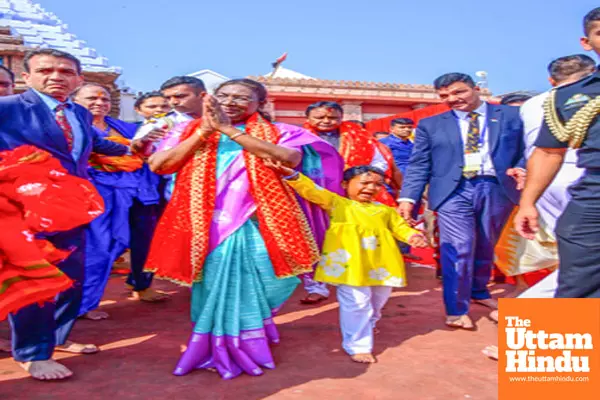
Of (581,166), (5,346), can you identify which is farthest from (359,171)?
(5,346)

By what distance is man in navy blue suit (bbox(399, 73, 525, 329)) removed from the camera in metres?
4.13

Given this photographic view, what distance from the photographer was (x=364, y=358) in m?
3.39

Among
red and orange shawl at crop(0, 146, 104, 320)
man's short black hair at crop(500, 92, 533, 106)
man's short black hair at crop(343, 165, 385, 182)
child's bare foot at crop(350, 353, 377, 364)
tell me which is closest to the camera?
red and orange shawl at crop(0, 146, 104, 320)

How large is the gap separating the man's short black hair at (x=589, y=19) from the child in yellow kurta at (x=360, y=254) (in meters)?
1.52

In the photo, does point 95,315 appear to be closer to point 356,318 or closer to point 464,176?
point 356,318

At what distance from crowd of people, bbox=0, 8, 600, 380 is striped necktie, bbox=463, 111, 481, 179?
1cm

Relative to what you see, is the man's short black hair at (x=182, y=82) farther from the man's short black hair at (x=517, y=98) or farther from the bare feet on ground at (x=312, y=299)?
the man's short black hair at (x=517, y=98)

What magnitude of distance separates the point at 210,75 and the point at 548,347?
18230mm

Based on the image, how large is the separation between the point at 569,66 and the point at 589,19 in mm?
2155

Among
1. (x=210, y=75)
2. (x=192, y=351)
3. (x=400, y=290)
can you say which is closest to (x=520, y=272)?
(x=400, y=290)

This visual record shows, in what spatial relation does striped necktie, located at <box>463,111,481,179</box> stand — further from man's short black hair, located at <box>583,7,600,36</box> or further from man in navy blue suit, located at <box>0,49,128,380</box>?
man in navy blue suit, located at <box>0,49,128,380</box>

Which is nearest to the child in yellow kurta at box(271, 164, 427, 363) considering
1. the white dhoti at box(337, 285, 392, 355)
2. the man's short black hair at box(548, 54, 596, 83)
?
the white dhoti at box(337, 285, 392, 355)

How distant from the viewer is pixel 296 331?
406cm

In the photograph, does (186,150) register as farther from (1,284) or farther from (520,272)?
(520,272)
